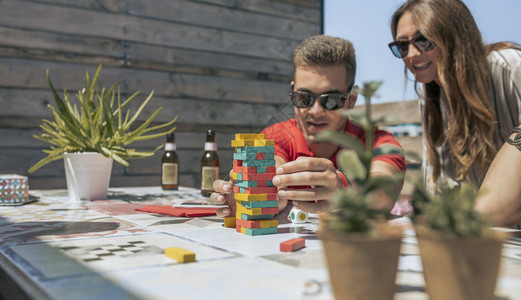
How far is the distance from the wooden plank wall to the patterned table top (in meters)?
1.93

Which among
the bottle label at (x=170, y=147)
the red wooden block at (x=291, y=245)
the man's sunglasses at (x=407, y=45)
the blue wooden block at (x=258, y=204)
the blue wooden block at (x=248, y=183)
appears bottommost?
the red wooden block at (x=291, y=245)

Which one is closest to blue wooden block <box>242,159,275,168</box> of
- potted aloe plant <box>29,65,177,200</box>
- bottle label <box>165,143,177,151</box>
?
potted aloe plant <box>29,65,177,200</box>

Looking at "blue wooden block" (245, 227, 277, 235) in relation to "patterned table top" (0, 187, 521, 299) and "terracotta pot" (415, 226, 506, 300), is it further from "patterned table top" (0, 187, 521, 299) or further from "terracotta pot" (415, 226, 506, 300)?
"terracotta pot" (415, 226, 506, 300)

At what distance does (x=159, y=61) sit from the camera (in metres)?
4.29

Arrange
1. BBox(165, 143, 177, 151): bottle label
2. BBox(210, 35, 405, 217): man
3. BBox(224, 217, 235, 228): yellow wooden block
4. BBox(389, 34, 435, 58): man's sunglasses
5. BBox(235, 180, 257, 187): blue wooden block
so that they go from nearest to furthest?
1. BBox(235, 180, 257, 187): blue wooden block
2. BBox(224, 217, 235, 228): yellow wooden block
3. BBox(210, 35, 405, 217): man
4. BBox(389, 34, 435, 58): man's sunglasses
5. BBox(165, 143, 177, 151): bottle label

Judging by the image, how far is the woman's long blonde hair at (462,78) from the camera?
1908 millimetres

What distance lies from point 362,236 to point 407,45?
1.76 meters

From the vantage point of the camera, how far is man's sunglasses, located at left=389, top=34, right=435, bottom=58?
203cm

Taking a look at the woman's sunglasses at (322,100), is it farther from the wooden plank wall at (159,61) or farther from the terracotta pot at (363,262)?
the wooden plank wall at (159,61)

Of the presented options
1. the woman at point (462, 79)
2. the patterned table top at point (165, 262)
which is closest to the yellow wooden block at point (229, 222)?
the patterned table top at point (165, 262)

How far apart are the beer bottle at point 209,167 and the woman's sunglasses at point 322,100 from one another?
26.0 inches

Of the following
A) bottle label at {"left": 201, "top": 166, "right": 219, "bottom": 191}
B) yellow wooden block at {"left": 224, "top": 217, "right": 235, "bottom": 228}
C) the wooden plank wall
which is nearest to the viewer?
yellow wooden block at {"left": 224, "top": 217, "right": 235, "bottom": 228}

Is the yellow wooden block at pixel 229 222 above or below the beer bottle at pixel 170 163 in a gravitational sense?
below

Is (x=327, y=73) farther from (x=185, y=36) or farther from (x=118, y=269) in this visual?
(x=185, y=36)
